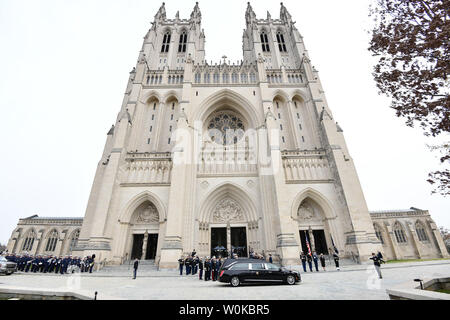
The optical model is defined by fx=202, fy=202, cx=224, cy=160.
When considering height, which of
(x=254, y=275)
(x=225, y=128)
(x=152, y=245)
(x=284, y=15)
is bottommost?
(x=254, y=275)

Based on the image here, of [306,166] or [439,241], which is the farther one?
[439,241]

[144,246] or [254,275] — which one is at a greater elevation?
[144,246]

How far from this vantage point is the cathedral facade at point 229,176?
1709 centimetres

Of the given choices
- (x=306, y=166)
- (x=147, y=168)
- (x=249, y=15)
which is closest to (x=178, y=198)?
(x=147, y=168)

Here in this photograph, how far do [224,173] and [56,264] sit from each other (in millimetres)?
14998

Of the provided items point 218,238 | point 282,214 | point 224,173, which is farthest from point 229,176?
point 282,214

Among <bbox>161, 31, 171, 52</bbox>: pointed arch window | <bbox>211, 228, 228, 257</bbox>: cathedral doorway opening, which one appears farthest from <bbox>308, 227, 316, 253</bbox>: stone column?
Answer: <bbox>161, 31, 171, 52</bbox>: pointed arch window

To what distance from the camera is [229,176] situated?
20.4 meters

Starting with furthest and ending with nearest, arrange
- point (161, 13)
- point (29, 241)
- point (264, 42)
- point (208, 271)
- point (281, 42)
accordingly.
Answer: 1. point (161, 13)
2. point (264, 42)
3. point (281, 42)
4. point (29, 241)
5. point (208, 271)

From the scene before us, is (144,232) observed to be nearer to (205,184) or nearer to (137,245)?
(137,245)

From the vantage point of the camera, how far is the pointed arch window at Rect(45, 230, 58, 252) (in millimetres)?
29880

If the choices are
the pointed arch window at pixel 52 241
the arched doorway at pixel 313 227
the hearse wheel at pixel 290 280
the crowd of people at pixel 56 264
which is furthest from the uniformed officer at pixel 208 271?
the pointed arch window at pixel 52 241

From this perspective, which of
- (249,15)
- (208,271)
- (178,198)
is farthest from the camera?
(249,15)
